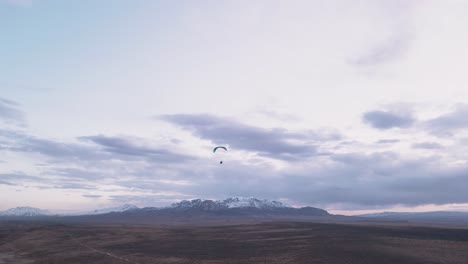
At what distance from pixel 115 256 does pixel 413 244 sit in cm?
4908

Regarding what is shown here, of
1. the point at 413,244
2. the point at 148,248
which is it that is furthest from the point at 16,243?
the point at 413,244

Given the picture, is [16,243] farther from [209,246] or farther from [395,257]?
[395,257]

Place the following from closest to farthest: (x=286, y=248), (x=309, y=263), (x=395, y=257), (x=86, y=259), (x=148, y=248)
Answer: (x=309, y=263), (x=395, y=257), (x=86, y=259), (x=286, y=248), (x=148, y=248)

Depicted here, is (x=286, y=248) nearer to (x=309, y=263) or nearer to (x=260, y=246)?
(x=260, y=246)

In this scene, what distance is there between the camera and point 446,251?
2242 inches

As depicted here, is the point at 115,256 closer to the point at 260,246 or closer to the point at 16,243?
the point at 260,246

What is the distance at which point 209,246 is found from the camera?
224ft

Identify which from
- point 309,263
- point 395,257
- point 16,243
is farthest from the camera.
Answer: point 16,243

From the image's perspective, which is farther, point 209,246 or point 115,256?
point 209,246

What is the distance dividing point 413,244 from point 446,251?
904 cm

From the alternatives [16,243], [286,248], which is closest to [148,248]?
[286,248]

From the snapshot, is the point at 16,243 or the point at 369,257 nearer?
the point at 369,257

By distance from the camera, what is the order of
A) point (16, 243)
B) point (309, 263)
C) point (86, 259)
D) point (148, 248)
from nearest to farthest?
point (309, 263)
point (86, 259)
point (148, 248)
point (16, 243)

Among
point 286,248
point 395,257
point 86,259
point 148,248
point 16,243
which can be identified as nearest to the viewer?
point 395,257
